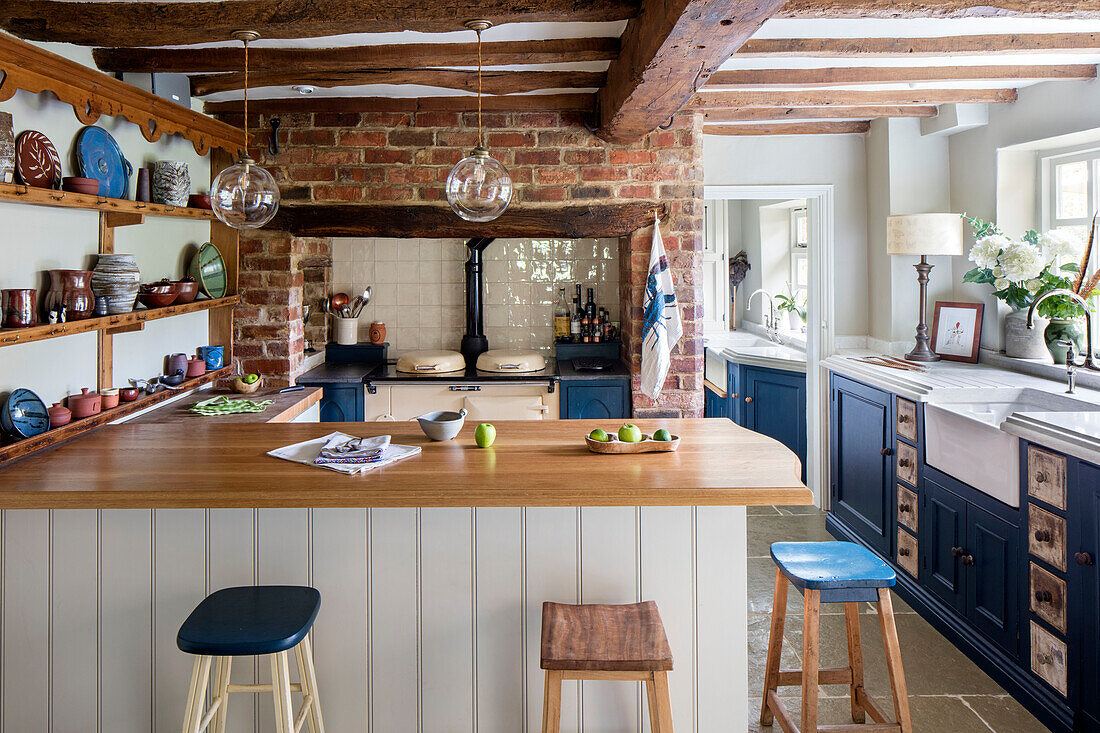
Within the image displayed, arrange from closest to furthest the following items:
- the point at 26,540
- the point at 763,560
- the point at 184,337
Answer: the point at 26,540, the point at 184,337, the point at 763,560

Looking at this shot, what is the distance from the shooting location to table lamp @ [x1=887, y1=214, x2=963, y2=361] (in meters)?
4.22

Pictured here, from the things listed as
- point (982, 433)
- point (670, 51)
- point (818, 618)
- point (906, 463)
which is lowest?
point (818, 618)

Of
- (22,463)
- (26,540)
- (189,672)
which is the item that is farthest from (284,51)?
(189,672)

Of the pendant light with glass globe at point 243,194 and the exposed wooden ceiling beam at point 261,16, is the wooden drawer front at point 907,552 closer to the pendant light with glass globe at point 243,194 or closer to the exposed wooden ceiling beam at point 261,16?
the exposed wooden ceiling beam at point 261,16

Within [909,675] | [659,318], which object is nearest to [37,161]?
[659,318]

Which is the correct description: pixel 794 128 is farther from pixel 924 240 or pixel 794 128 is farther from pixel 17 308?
pixel 17 308

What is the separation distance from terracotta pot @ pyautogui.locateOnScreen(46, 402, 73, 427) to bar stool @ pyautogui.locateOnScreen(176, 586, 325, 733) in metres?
1.10

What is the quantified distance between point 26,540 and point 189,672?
23.5 inches

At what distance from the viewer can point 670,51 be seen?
2.46 meters

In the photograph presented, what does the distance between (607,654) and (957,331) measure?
11.0 feet

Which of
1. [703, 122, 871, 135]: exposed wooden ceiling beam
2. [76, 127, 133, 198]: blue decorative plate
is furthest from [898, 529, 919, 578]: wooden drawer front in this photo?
[76, 127, 133, 198]: blue decorative plate

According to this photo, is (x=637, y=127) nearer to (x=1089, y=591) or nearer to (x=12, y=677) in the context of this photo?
(x=1089, y=591)

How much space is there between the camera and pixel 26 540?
2344 millimetres

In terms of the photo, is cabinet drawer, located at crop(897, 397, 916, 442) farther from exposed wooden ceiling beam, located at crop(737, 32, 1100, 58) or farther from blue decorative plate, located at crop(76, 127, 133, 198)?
blue decorative plate, located at crop(76, 127, 133, 198)
